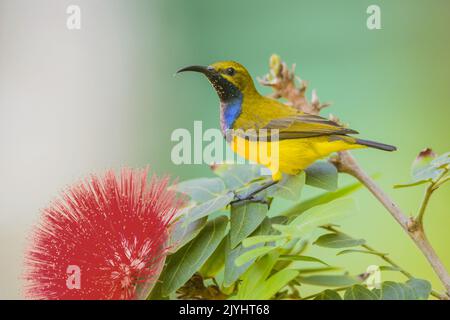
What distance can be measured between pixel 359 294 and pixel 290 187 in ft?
0.44

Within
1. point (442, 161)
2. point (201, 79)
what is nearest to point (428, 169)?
point (442, 161)

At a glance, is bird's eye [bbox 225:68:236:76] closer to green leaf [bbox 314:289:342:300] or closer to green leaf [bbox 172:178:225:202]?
green leaf [bbox 172:178:225:202]

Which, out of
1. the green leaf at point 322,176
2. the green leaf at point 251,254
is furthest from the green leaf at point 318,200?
the green leaf at point 251,254

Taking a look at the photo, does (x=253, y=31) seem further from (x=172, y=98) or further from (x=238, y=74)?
(x=238, y=74)

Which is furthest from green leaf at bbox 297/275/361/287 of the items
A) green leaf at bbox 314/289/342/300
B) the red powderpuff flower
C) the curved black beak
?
the curved black beak

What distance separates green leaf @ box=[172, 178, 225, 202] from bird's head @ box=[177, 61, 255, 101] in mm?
168

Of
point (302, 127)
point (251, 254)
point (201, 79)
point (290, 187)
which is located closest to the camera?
point (251, 254)

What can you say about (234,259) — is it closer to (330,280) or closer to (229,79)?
(330,280)

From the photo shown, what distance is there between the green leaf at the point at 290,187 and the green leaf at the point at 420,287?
5.3 inches

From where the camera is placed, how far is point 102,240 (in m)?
0.51

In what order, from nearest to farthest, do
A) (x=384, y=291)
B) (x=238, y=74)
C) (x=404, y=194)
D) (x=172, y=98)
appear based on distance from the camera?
(x=384, y=291) → (x=238, y=74) → (x=404, y=194) → (x=172, y=98)

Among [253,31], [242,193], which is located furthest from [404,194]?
[242,193]
